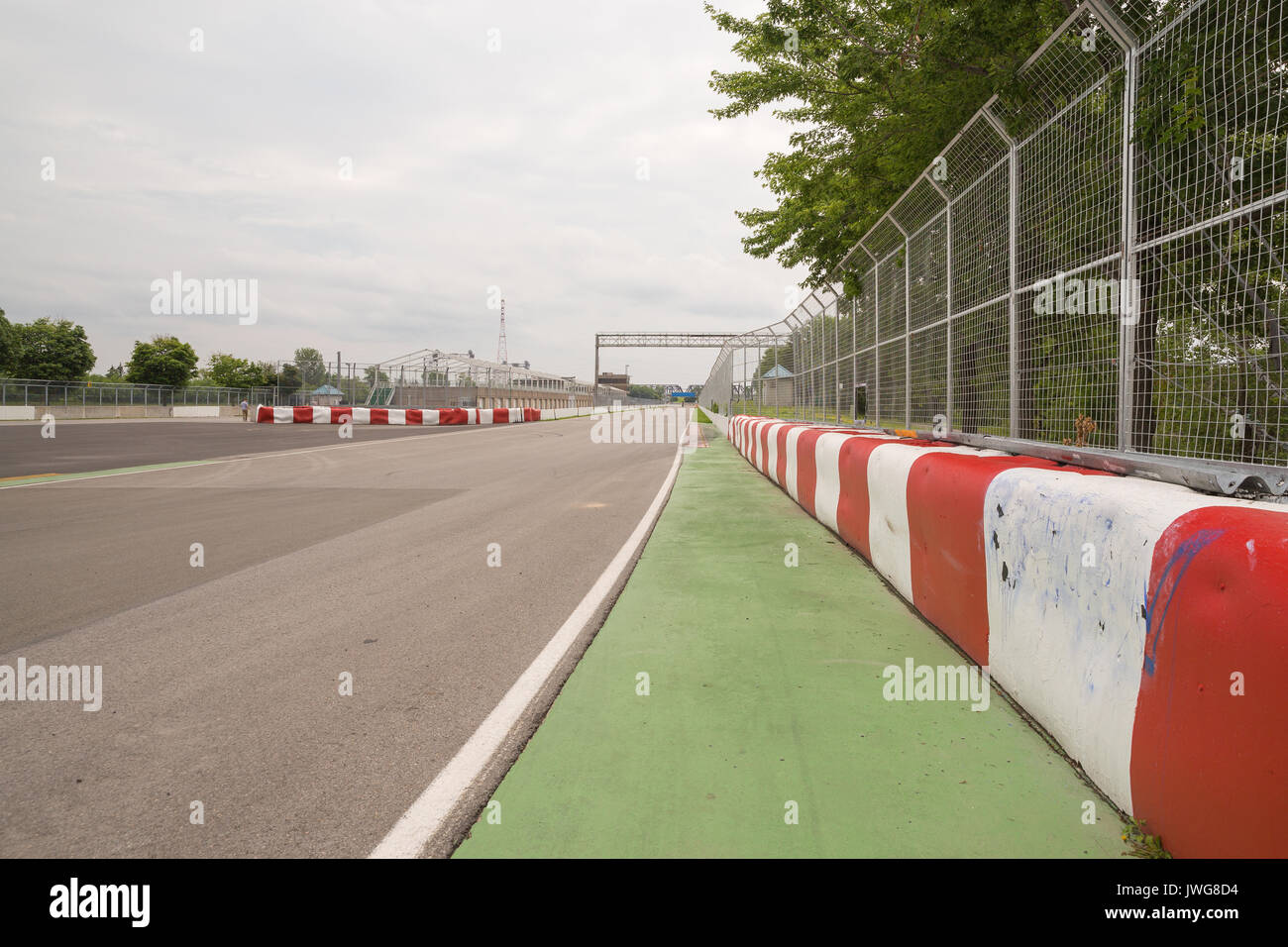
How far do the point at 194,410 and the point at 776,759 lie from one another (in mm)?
56111

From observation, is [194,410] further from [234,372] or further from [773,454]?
[234,372]

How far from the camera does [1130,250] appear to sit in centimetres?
341

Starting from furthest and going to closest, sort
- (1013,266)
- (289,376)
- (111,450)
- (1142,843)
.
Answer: (289,376)
(111,450)
(1013,266)
(1142,843)

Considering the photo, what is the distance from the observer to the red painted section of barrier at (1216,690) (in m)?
1.46

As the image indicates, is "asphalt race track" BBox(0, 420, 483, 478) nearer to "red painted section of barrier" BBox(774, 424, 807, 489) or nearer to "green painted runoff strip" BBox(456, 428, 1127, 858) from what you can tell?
"red painted section of barrier" BBox(774, 424, 807, 489)

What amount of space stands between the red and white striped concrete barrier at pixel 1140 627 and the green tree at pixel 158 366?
9172 centimetres

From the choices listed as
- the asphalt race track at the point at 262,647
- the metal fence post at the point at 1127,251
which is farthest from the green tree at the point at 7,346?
the metal fence post at the point at 1127,251

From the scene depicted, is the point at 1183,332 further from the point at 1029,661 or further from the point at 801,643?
the point at 801,643

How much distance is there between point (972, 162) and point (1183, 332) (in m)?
3.06

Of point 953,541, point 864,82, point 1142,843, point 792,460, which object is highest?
point 864,82

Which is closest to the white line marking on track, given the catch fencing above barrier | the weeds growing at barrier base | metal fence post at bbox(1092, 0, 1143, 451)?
the weeds growing at barrier base

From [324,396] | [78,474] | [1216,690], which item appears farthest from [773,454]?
[324,396]

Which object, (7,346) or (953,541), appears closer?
(953,541)

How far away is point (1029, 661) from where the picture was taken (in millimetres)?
2664
